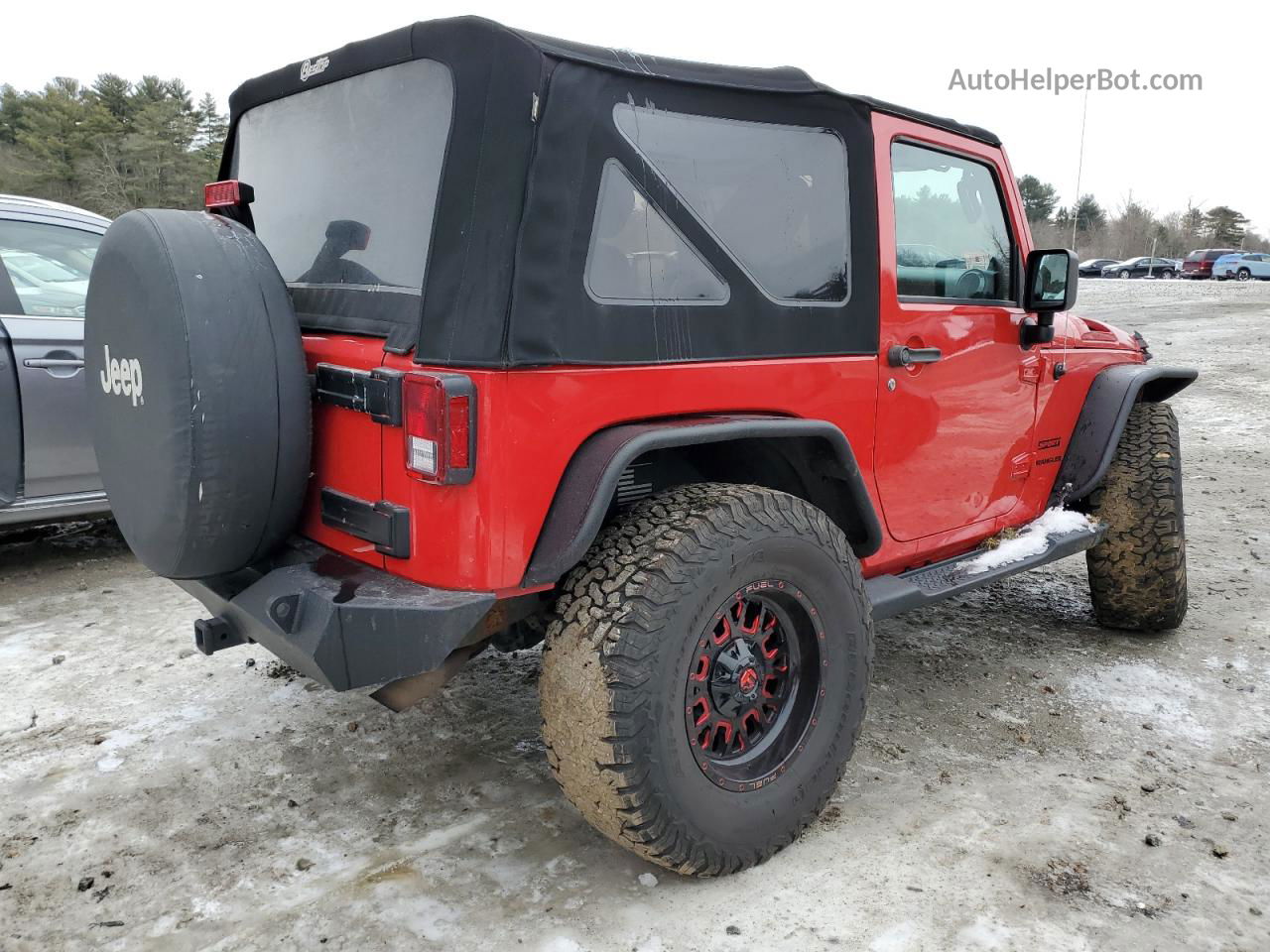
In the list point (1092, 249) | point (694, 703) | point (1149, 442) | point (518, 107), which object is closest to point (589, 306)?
point (518, 107)

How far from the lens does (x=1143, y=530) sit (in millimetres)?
3967

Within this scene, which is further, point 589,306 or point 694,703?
point 694,703

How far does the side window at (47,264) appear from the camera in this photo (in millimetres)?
4406

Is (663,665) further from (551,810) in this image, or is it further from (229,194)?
(229,194)

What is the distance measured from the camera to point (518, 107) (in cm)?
208

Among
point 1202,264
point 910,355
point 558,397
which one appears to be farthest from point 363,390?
point 1202,264

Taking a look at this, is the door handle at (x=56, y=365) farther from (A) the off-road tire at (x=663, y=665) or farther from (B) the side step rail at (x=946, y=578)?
(B) the side step rail at (x=946, y=578)

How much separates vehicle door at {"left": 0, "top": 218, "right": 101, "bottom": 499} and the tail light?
3029 mm

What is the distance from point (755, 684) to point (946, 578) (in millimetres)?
1128

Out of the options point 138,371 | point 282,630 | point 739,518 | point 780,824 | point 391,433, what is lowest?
point 780,824

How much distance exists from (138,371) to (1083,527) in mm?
3495

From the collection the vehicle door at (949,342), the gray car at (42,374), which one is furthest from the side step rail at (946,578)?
the gray car at (42,374)

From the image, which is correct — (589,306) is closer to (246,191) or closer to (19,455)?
(246,191)

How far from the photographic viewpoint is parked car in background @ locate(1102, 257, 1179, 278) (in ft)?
140
